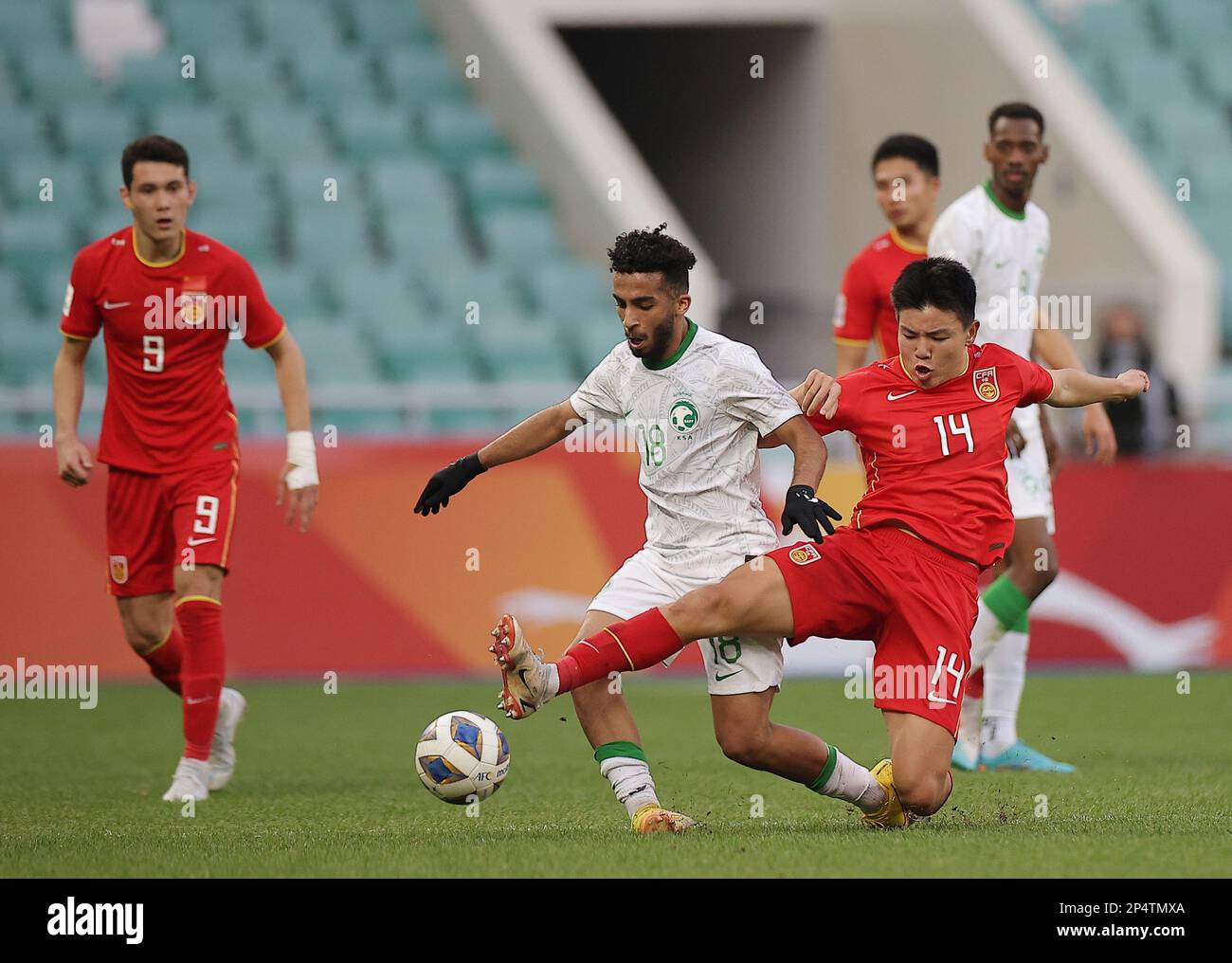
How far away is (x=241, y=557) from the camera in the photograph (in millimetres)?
11164

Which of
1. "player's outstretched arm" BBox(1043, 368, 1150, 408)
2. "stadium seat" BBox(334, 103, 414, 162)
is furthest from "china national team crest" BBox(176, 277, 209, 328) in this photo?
"stadium seat" BBox(334, 103, 414, 162)

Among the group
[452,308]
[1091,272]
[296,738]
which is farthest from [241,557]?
[1091,272]

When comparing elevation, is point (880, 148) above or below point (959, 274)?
above

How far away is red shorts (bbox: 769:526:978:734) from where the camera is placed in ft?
18.8

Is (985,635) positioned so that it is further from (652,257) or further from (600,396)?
(652,257)

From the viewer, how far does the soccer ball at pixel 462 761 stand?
557 centimetres

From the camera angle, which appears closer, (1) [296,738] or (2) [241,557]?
(1) [296,738]

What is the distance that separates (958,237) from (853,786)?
2679 mm

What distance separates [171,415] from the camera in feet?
23.4

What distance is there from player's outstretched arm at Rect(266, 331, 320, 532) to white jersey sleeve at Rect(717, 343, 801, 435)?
1965 millimetres

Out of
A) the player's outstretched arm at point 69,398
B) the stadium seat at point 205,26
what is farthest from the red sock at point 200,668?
the stadium seat at point 205,26

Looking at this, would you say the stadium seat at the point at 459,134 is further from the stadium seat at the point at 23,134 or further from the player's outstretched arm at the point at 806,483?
the player's outstretched arm at the point at 806,483
